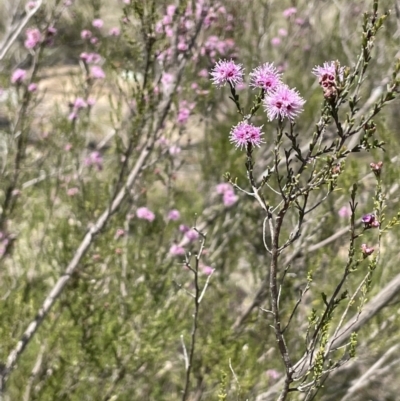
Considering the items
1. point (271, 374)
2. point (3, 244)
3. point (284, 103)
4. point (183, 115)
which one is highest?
point (3, 244)

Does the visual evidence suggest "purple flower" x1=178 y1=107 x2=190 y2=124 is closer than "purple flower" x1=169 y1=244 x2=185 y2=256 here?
Result: Yes

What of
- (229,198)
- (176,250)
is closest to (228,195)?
(229,198)

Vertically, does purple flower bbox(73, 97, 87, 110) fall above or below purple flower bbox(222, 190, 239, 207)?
above

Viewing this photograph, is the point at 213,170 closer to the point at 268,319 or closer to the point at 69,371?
the point at 268,319

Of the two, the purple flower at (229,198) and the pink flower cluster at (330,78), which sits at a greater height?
the purple flower at (229,198)

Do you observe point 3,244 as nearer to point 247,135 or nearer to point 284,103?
point 247,135

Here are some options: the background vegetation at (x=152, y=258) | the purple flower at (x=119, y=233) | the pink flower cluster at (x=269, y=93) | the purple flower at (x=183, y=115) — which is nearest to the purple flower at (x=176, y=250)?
the background vegetation at (x=152, y=258)

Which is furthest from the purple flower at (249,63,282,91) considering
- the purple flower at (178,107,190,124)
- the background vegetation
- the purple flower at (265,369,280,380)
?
the purple flower at (265,369,280,380)

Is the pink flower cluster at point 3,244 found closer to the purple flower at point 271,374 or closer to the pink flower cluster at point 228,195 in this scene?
the pink flower cluster at point 228,195

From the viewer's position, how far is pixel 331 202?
12.7 feet

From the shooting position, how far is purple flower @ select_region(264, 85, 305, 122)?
4.04 feet

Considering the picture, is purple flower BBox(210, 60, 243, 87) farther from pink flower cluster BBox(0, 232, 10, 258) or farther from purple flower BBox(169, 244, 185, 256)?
pink flower cluster BBox(0, 232, 10, 258)

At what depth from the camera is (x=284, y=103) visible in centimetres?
123

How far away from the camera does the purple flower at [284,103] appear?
1231mm
